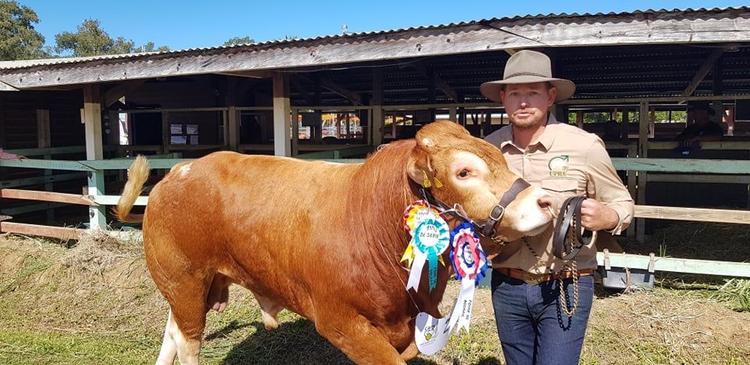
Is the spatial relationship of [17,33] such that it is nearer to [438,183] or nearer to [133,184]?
[133,184]

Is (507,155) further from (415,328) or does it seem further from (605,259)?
(605,259)

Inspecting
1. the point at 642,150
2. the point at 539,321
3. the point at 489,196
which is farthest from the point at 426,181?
the point at 642,150

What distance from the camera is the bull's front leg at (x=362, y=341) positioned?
7.89ft

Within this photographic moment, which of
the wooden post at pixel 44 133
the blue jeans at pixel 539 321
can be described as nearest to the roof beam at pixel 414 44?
the blue jeans at pixel 539 321

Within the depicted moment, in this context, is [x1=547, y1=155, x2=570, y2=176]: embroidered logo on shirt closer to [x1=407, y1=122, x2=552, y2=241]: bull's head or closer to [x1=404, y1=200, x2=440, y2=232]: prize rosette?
[x1=407, y1=122, x2=552, y2=241]: bull's head

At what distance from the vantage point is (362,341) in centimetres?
242

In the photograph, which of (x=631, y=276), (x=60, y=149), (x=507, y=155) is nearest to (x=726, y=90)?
(x=631, y=276)

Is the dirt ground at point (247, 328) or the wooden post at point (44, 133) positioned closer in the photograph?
the dirt ground at point (247, 328)

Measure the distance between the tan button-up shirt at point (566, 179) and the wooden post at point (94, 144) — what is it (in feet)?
19.7

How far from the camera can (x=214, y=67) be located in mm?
5594

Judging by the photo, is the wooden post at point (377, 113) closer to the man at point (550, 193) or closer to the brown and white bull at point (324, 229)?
the brown and white bull at point (324, 229)

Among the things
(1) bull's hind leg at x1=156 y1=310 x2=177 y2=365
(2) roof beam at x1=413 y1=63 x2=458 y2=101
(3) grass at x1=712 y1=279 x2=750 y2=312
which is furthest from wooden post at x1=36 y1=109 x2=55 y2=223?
(3) grass at x1=712 y1=279 x2=750 y2=312

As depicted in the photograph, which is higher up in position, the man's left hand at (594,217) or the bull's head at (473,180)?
the bull's head at (473,180)

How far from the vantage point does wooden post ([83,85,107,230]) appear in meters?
6.83
